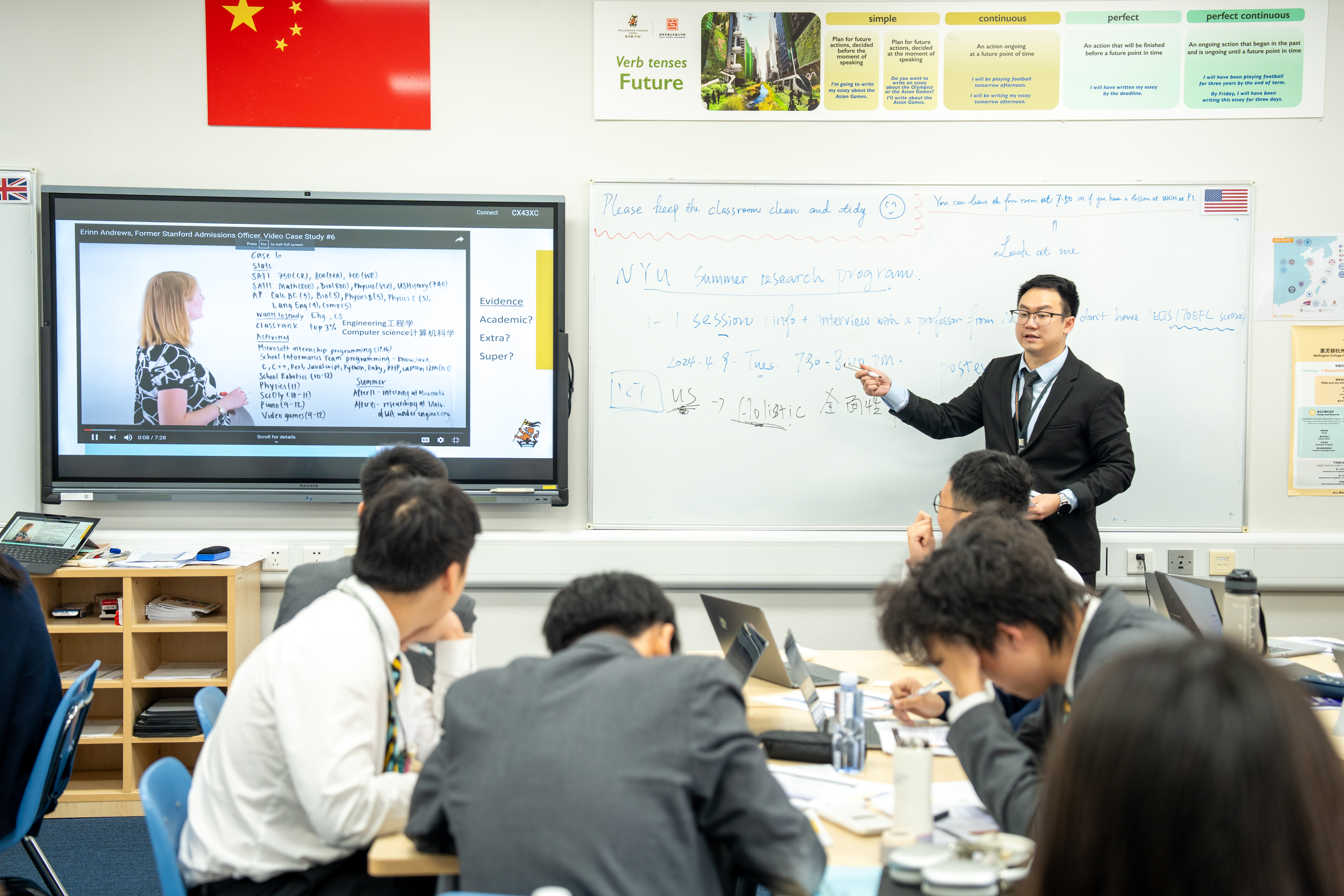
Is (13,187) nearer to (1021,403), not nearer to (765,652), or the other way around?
(765,652)

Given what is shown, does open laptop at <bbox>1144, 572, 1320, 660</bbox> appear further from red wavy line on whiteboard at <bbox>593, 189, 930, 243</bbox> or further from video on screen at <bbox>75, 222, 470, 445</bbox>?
video on screen at <bbox>75, 222, 470, 445</bbox>

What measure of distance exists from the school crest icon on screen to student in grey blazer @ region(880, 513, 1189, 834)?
7.45 ft

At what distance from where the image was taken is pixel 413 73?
355 centimetres

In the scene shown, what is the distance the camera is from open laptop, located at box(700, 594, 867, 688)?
2.17m

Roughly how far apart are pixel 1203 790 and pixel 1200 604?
1.79m

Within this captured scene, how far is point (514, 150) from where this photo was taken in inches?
140

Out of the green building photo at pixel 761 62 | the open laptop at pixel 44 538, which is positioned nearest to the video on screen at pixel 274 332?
the open laptop at pixel 44 538

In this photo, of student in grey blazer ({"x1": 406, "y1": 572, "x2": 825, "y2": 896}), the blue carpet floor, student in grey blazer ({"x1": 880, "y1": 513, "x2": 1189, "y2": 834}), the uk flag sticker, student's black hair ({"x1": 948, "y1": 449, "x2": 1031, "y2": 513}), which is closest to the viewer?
student in grey blazer ({"x1": 406, "y1": 572, "x2": 825, "y2": 896})

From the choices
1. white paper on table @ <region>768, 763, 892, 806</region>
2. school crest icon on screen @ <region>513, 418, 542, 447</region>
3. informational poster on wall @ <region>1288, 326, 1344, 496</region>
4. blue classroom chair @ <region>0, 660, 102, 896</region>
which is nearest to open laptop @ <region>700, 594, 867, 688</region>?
white paper on table @ <region>768, 763, 892, 806</region>

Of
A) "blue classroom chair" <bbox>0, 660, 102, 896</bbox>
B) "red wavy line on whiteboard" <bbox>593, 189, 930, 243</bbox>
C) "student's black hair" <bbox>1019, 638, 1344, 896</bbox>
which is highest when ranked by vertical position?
"red wavy line on whiteboard" <bbox>593, 189, 930, 243</bbox>

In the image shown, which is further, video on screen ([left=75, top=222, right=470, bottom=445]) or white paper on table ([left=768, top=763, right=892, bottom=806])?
video on screen ([left=75, top=222, right=470, bottom=445])

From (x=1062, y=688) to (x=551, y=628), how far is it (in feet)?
2.90

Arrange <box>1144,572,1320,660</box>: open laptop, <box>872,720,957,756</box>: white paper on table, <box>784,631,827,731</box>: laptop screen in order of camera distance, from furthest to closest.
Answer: <box>1144,572,1320,660</box>: open laptop < <box>784,631,827,731</box>: laptop screen < <box>872,720,957,756</box>: white paper on table

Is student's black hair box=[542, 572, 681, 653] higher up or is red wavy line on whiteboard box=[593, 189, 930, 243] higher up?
red wavy line on whiteboard box=[593, 189, 930, 243]
